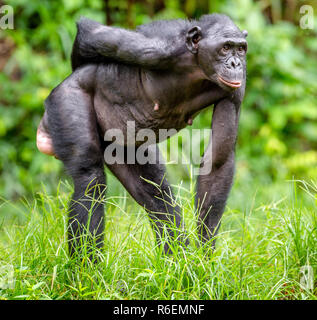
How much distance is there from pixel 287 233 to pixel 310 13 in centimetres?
577

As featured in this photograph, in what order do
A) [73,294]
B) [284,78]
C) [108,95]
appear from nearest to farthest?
[73,294]
[108,95]
[284,78]

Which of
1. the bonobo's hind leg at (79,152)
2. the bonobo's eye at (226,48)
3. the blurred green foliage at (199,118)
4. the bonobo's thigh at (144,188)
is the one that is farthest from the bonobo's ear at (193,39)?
the blurred green foliage at (199,118)

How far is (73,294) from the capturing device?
3.17m

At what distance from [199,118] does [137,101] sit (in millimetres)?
3837

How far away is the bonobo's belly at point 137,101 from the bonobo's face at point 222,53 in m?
0.28

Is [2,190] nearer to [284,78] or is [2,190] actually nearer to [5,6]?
[5,6]

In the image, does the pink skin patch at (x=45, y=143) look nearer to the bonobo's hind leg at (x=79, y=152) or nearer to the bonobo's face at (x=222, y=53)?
the bonobo's hind leg at (x=79, y=152)

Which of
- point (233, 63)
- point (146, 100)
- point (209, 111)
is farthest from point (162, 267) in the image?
point (209, 111)

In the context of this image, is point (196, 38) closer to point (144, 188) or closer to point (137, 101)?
point (137, 101)

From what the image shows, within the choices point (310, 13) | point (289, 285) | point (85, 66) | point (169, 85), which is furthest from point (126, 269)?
point (310, 13)

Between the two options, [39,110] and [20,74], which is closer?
[39,110]

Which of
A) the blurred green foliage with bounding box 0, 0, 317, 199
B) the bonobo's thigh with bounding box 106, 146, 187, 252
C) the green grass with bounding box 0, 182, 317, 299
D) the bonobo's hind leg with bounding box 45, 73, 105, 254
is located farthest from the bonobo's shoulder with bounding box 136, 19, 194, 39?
the blurred green foliage with bounding box 0, 0, 317, 199

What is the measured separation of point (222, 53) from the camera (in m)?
3.24

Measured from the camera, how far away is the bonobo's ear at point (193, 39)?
334 cm
